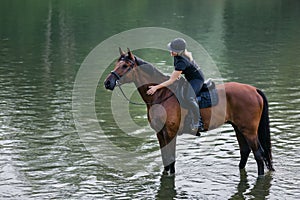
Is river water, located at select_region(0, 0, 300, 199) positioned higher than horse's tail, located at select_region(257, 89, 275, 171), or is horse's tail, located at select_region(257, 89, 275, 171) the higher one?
horse's tail, located at select_region(257, 89, 275, 171)

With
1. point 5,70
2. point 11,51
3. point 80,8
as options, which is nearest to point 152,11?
point 80,8

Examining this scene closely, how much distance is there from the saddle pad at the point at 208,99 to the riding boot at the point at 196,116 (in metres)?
0.15

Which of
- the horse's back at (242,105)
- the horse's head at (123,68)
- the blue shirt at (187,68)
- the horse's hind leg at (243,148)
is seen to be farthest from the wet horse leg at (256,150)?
the horse's head at (123,68)

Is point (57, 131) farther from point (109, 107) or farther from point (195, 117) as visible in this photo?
point (195, 117)

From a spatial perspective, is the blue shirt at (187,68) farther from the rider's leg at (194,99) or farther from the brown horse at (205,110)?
the brown horse at (205,110)

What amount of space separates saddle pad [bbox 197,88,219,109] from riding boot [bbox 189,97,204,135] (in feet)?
0.50

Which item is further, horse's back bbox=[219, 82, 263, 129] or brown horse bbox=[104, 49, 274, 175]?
horse's back bbox=[219, 82, 263, 129]

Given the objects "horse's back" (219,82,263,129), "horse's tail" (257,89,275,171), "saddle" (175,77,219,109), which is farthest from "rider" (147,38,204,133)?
"horse's tail" (257,89,275,171)

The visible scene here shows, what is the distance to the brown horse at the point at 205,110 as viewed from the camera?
10930 millimetres

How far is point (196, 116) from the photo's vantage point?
35.7 feet

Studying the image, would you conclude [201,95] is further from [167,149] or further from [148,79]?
[167,149]

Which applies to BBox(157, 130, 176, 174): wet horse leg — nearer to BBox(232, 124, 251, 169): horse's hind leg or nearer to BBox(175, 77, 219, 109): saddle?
BBox(175, 77, 219, 109): saddle

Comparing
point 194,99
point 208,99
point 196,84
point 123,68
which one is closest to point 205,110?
point 208,99

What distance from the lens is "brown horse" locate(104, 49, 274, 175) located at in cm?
1093
